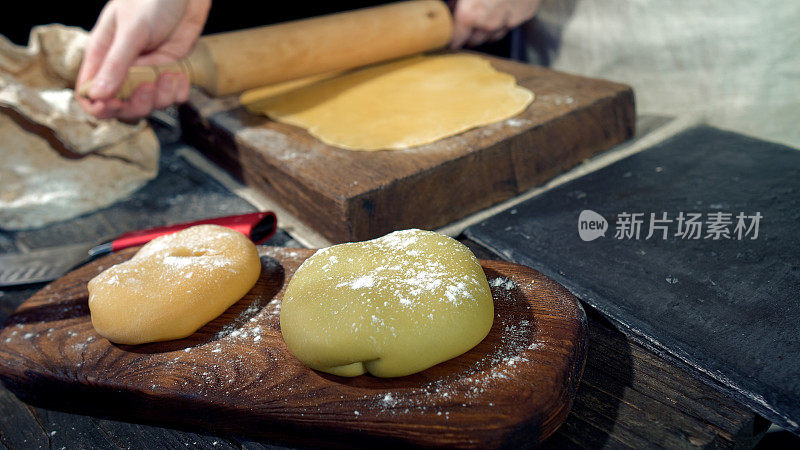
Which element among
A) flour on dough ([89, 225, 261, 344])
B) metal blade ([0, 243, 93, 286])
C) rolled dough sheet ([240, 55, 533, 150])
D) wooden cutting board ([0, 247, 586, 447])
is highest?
rolled dough sheet ([240, 55, 533, 150])

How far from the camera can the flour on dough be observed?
34.7 inches

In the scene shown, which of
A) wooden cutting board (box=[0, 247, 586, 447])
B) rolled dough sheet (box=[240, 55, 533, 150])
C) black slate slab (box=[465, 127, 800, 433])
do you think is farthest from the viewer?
rolled dough sheet (box=[240, 55, 533, 150])

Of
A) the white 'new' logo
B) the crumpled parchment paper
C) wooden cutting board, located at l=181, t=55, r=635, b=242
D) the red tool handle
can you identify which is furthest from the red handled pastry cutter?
the white 'new' logo

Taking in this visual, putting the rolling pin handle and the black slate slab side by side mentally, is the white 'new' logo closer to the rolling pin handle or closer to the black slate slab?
the black slate slab

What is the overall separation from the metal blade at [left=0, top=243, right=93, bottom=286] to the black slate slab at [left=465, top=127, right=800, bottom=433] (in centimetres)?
89

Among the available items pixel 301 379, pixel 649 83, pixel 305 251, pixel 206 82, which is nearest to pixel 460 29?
pixel 649 83

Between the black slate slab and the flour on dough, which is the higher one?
the flour on dough

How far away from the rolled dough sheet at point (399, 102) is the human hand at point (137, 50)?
240 millimetres

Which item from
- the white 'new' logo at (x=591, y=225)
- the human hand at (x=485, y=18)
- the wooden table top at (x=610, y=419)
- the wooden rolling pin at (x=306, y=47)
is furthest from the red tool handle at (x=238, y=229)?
the human hand at (x=485, y=18)

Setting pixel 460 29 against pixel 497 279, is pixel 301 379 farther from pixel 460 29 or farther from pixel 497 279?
pixel 460 29

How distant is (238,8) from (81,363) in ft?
6.04

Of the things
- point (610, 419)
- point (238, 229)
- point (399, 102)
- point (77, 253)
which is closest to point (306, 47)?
point (399, 102)

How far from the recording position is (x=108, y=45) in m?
1.64

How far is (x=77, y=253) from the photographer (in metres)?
1.24
